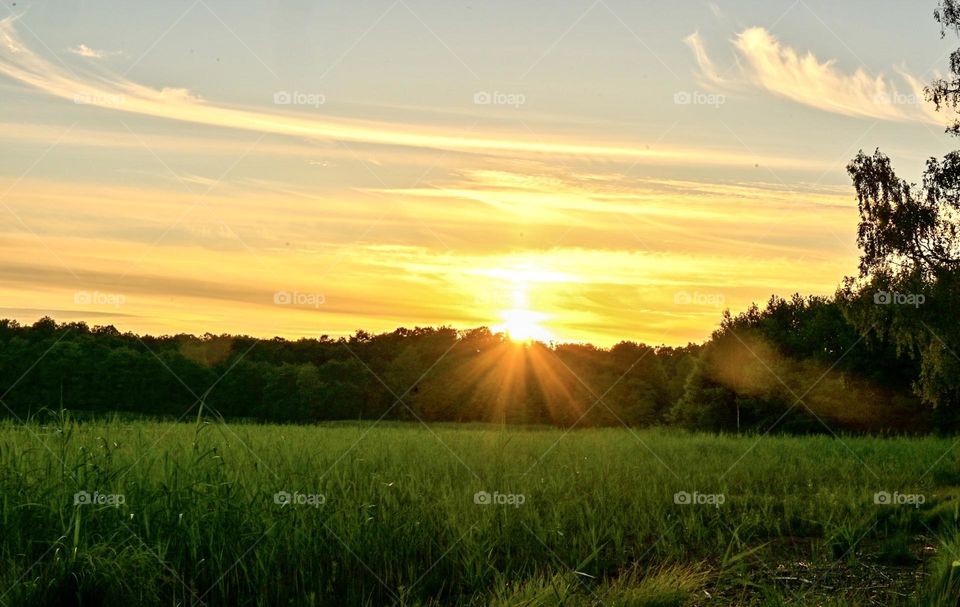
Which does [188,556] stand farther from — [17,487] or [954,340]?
[954,340]

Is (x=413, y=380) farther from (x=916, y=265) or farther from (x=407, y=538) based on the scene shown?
(x=407, y=538)

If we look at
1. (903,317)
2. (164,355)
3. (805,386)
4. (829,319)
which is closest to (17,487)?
(903,317)

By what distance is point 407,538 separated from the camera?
30.5ft

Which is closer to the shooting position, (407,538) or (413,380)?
(407,538)

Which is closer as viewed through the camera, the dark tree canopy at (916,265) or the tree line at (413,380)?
the dark tree canopy at (916,265)

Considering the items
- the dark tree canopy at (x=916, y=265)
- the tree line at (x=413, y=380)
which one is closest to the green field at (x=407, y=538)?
the dark tree canopy at (x=916, y=265)

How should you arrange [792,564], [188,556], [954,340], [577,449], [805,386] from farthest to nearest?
[805,386] < [954,340] < [577,449] < [792,564] < [188,556]

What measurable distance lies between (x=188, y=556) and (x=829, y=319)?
43136 millimetres

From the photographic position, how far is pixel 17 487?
29.1 feet

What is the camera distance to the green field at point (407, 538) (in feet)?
25.3

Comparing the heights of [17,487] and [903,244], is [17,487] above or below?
below

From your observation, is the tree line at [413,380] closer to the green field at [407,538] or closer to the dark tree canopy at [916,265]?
the dark tree canopy at [916,265]

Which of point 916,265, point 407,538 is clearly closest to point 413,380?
point 916,265

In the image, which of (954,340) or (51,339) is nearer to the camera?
(954,340)
